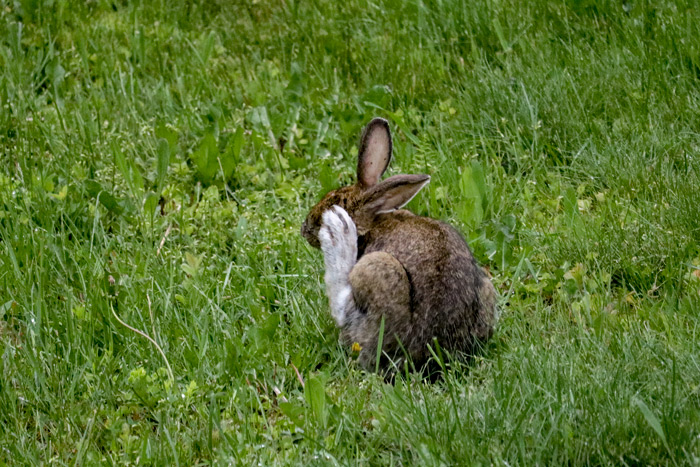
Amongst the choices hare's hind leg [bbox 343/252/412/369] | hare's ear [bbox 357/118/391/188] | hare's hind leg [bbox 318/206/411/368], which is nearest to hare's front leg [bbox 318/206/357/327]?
hare's hind leg [bbox 318/206/411/368]

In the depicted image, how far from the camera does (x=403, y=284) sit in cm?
432

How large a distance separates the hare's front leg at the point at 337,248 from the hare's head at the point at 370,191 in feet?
0.53

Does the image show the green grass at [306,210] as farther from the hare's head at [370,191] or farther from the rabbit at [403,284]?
the hare's head at [370,191]

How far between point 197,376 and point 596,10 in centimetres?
393

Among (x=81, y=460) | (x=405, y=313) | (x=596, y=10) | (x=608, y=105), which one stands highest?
(x=596, y=10)

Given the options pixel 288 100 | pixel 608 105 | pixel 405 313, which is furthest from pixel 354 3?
pixel 405 313

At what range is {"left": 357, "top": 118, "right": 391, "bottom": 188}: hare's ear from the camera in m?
4.99

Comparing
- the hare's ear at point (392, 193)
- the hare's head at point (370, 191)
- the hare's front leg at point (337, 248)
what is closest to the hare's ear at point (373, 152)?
the hare's head at point (370, 191)

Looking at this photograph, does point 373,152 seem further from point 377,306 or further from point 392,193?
point 377,306

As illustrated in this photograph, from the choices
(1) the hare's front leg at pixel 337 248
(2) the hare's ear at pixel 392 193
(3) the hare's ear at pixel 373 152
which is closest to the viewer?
(1) the hare's front leg at pixel 337 248

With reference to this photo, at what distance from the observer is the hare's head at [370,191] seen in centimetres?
482

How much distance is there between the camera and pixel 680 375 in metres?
3.65

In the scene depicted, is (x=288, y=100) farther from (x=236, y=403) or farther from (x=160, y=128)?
(x=236, y=403)

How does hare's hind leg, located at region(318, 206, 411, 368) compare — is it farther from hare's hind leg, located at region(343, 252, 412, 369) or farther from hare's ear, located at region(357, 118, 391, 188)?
hare's ear, located at region(357, 118, 391, 188)
